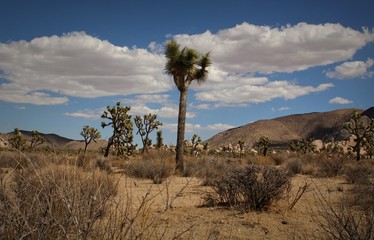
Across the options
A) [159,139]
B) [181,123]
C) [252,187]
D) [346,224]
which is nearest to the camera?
[346,224]

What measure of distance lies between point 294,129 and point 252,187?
12638 cm

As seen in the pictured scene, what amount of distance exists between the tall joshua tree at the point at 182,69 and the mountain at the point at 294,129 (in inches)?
3543

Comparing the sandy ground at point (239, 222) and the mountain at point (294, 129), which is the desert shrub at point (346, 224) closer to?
the sandy ground at point (239, 222)

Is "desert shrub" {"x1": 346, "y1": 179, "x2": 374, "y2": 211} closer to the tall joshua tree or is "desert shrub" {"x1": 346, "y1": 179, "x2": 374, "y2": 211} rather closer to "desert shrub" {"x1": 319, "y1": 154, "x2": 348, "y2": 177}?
"desert shrub" {"x1": 319, "y1": 154, "x2": 348, "y2": 177}

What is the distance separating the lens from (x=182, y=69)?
20.3 meters

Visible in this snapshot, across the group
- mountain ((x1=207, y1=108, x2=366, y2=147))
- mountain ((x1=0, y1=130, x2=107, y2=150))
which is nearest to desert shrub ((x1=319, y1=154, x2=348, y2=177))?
mountain ((x1=0, y1=130, x2=107, y2=150))

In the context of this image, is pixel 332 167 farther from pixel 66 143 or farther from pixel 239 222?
pixel 66 143

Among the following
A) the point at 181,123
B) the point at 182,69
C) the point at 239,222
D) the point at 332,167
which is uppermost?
the point at 182,69

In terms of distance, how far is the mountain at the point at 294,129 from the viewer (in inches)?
4564

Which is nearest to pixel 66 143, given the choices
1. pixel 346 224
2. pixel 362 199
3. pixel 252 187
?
pixel 252 187

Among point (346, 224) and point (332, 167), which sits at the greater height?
point (332, 167)

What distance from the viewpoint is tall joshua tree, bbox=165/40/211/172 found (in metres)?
19.5

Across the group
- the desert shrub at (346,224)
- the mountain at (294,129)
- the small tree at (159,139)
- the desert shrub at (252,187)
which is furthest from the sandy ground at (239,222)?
the mountain at (294,129)

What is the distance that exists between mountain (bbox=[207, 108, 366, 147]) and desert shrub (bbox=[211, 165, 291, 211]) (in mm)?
101566
